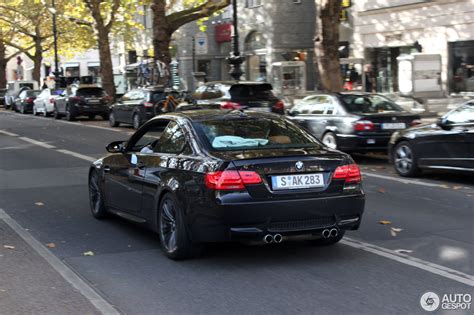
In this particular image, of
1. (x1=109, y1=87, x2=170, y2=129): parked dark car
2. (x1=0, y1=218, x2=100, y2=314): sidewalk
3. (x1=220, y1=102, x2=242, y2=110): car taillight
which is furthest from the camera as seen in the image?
(x1=109, y1=87, x2=170, y2=129): parked dark car

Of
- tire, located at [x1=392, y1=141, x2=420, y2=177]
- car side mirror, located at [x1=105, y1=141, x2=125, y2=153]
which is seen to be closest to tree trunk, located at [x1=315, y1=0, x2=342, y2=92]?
tire, located at [x1=392, y1=141, x2=420, y2=177]

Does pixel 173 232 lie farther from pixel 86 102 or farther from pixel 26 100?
pixel 26 100

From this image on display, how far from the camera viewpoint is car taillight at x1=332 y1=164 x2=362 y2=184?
249 inches

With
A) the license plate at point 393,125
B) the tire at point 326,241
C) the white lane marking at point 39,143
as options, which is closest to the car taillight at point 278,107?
the license plate at point 393,125

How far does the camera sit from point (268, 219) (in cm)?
602

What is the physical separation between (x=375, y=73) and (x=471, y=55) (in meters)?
5.56

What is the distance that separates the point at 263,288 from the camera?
557 centimetres

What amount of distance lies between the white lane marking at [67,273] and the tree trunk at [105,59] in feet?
93.8

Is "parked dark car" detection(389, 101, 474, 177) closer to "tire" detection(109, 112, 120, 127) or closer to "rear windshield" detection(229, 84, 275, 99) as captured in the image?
"rear windshield" detection(229, 84, 275, 99)

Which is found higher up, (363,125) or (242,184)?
(363,125)

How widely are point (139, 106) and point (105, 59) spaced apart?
13.9 meters

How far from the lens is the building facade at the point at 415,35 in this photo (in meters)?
25.7

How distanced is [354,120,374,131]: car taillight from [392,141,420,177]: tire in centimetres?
145

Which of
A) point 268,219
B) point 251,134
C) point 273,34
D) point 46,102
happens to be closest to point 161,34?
point 46,102
